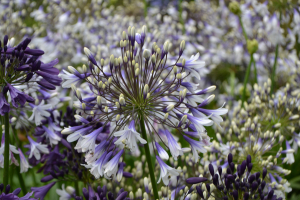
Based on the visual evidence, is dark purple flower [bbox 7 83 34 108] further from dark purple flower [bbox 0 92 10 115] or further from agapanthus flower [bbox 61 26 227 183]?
agapanthus flower [bbox 61 26 227 183]

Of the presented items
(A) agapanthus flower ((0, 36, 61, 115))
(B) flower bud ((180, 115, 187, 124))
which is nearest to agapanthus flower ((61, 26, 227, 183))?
(B) flower bud ((180, 115, 187, 124))

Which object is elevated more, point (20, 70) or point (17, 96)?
point (20, 70)

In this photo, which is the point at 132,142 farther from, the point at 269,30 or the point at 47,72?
the point at 269,30

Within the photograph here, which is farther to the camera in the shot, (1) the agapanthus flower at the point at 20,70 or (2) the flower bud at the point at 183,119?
(1) the agapanthus flower at the point at 20,70

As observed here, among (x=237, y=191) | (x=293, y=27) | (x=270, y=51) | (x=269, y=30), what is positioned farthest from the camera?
(x=270, y=51)

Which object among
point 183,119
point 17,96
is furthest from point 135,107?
point 17,96

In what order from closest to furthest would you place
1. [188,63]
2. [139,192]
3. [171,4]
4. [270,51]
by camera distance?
[188,63] < [139,192] < [270,51] < [171,4]

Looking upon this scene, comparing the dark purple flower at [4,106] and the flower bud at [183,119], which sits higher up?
the flower bud at [183,119]

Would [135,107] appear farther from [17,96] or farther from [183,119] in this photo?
[17,96]

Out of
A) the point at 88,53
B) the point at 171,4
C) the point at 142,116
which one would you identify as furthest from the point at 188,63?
the point at 171,4

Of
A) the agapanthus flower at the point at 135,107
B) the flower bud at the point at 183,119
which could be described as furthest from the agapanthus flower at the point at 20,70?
the flower bud at the point at 183,119

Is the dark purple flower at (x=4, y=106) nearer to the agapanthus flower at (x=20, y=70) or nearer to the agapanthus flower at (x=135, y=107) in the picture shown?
the agapanthus flower at (x=20, y=70)
